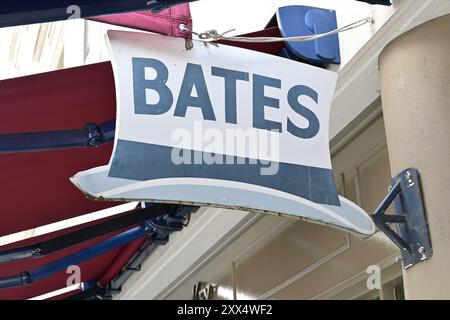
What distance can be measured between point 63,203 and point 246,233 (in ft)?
4.06

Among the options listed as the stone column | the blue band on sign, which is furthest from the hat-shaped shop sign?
the stone column

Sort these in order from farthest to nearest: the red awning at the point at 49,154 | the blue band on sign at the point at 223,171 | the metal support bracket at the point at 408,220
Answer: the red awning at the point at 49,154
the metal support bracket at the point at 408,220
the blue band on sign at the point at 223,171

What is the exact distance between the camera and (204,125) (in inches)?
103

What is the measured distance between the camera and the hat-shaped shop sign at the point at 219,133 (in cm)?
248

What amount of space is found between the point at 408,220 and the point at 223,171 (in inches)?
25.4

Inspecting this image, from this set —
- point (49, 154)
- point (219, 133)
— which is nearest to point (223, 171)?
point (219, 133)

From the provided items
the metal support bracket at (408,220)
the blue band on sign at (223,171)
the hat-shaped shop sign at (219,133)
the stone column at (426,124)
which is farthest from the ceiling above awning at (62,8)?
the metal support bracket at (408,220)

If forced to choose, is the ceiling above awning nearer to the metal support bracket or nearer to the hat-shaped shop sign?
the hat-shaped shop sign

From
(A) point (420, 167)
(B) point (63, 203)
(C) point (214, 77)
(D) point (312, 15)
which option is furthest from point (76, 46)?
(A) point (420, 167)

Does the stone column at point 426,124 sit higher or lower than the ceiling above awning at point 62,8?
lower

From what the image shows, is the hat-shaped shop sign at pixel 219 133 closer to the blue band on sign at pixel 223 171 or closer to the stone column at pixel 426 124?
the blue band on sign at pixel 223 171

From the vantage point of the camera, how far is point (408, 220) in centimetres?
269

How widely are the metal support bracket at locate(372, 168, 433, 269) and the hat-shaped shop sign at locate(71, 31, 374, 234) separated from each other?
2.8 inches
